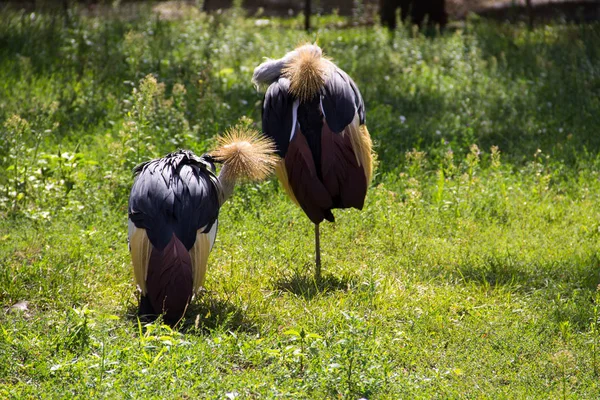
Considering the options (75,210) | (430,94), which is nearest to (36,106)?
(75,210)

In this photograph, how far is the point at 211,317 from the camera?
554cm

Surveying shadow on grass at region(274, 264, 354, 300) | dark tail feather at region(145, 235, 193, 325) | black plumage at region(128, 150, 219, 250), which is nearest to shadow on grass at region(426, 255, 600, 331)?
shadow on grass at region(274, 264, 354, 300)

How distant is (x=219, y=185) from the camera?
18.6ft

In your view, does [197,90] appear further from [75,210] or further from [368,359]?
[368,359]

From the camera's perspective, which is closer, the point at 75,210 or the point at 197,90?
the point at 75,210

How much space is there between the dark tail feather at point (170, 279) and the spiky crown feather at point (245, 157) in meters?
0.66

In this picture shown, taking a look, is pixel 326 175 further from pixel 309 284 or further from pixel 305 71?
pixel 309 284

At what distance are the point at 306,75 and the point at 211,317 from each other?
1768 millimetres

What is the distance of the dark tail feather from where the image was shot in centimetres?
511

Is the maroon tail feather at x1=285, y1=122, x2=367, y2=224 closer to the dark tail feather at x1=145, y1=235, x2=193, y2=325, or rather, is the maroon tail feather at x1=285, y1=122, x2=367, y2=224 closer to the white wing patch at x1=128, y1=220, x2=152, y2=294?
the dark tail feather at x1=145, y1=235, x2=193, y2=325

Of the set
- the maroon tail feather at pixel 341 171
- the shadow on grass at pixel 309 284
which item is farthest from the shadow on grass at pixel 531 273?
the maroon tail feather at pixel 341 171

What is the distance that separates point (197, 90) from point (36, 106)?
170 centimetres

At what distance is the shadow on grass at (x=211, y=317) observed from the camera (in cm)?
535

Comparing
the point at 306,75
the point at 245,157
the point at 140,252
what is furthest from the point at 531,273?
the point at 140,252
